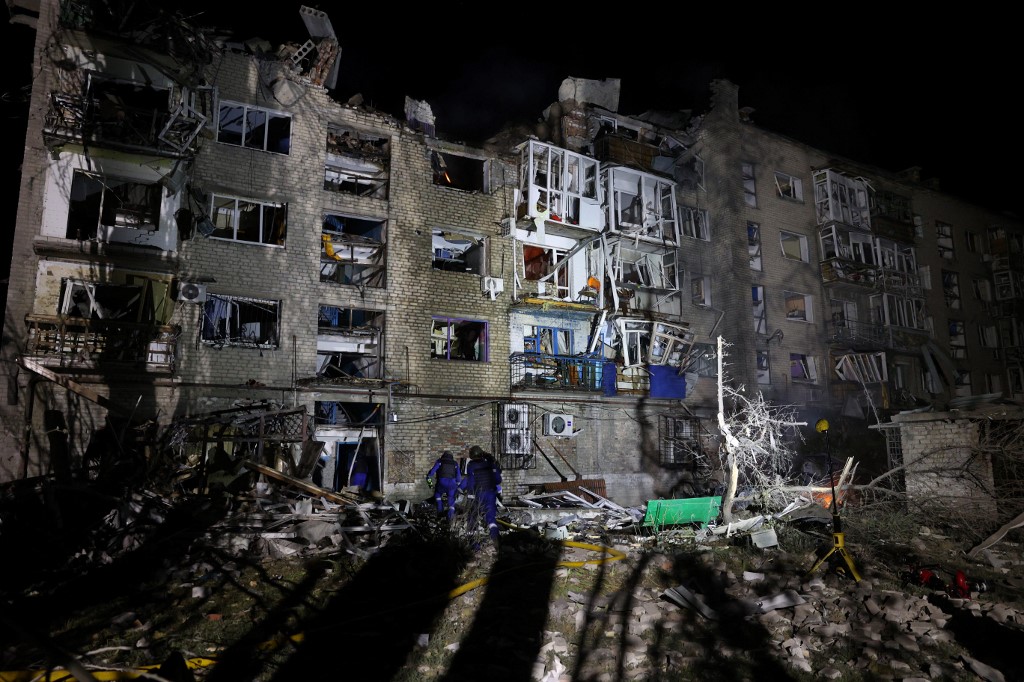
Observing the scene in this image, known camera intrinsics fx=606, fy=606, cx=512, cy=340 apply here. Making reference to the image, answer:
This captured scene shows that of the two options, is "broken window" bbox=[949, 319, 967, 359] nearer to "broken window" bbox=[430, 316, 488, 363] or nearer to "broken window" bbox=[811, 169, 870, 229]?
"broken window" bbox=[811, 169, 870, 229]

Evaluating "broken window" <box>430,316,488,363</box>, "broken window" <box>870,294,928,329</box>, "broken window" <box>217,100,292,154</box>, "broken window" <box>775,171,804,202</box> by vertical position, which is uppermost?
"broken window" <box>775,171,804,202</box>

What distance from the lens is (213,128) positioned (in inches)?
698

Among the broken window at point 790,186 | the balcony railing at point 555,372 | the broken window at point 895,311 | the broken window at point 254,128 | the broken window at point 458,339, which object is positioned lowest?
the balcony railing at point 555,372

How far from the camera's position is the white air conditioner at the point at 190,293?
53.6 feet

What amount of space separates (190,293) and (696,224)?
20.3 metres

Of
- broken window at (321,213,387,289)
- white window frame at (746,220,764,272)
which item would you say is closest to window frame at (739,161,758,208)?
white window frame at (746,220,764,272)

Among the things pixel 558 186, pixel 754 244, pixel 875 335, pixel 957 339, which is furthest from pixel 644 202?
pixel 957 339

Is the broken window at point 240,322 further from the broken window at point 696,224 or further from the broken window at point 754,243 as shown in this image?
the broken window at point 754,243

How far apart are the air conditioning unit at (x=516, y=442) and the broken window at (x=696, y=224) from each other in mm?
12042

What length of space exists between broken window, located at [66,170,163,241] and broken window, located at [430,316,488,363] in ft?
28.7

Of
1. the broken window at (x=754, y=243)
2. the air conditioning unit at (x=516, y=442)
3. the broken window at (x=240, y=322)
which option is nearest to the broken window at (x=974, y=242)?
the broken window at (x=754, y=243)

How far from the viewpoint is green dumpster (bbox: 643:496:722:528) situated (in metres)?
13.6

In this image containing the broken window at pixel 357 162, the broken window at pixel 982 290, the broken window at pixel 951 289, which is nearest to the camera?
the broken window at pixel 357 162

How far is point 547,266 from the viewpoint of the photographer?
23422mm
